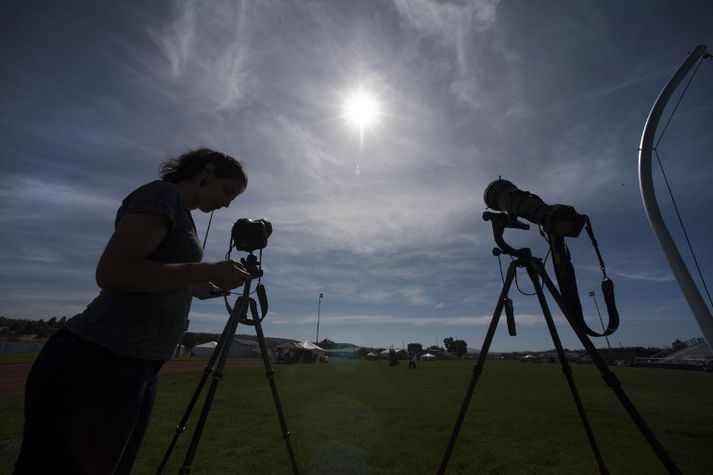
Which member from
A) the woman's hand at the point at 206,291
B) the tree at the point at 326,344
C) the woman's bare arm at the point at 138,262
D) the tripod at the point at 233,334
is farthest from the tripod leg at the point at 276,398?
A: the tree at the point at 326,344

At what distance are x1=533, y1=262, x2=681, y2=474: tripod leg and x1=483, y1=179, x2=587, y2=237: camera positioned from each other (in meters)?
0.41

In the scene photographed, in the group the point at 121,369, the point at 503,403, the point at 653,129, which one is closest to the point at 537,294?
the point at 121,369

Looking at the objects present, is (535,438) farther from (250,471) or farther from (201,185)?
(201,185)

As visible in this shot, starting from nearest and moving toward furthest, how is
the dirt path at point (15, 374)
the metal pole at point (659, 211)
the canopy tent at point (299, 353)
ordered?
the metal pole at point (659, 211) → the dirt path at point (15, 374) → the canopy tent at point (299, 353)

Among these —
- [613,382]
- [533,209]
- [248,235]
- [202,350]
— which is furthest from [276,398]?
[202,350]

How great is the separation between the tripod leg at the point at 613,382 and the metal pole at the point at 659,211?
476 centimetres

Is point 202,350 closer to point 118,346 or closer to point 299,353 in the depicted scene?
point 299,353

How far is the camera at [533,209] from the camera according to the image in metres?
2.96

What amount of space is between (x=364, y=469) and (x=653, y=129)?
8.76 meters

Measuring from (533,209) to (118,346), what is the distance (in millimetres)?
3459

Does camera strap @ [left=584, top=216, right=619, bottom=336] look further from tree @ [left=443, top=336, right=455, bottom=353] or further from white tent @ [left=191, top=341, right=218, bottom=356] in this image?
tree @ [left=443, top=336, right=455, bottom=353]

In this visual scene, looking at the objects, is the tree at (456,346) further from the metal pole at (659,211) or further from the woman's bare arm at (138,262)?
the woman's bare arm at (138,262)

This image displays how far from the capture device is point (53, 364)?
48.9 inches

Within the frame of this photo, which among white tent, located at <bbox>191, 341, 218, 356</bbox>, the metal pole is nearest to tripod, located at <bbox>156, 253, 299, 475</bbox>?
the metal pole
